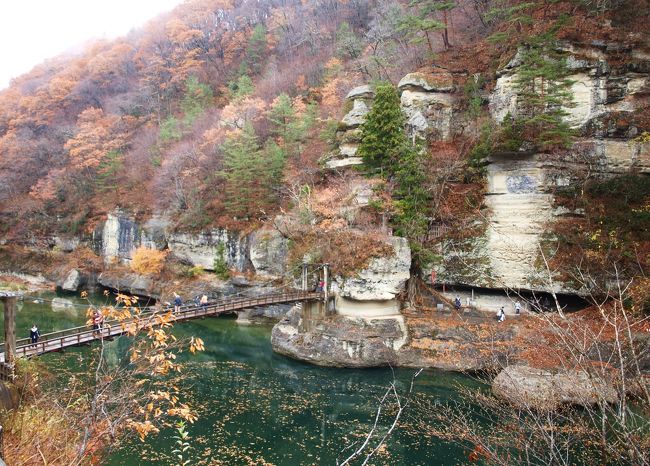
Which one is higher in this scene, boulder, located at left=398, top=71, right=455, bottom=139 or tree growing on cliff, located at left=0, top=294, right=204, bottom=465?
boulder, located at left=398, top=71, right=455, bottom=139

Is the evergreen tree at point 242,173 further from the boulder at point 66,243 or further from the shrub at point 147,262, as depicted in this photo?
the boulder at point 66,243

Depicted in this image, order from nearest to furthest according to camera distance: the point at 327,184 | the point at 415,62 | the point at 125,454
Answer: the point at 125,454, the point at 327,184, the point at 415,62

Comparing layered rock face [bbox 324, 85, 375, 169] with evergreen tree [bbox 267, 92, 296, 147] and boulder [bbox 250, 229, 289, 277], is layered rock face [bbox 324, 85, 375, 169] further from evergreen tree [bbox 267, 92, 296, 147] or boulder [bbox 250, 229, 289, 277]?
boulder [bbox 250, 229, 289, 277]

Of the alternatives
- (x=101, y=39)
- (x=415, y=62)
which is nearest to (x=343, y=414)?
(x=415, y=62)

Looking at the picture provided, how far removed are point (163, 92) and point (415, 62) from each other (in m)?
31.4

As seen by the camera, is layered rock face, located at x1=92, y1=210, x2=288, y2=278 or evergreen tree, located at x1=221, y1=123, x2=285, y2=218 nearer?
layered rock face, located at x1=92, y1=210, x2=288, y2=278

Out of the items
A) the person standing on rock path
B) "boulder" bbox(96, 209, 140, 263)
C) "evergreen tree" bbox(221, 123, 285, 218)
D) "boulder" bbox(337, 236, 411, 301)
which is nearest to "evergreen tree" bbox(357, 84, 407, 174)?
"boulder" bbox(337, 236, 411, 301)

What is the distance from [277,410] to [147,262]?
21.8 meters

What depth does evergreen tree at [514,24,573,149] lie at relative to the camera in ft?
71.5

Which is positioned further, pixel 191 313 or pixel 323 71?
pixel 323 71

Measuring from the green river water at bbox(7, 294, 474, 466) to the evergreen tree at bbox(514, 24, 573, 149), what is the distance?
499 inches

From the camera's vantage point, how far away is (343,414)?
51.6 feet

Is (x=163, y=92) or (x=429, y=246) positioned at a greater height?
(x=163, y=92)

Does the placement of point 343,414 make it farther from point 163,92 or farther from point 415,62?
point 163,92
